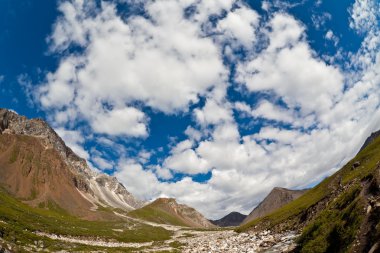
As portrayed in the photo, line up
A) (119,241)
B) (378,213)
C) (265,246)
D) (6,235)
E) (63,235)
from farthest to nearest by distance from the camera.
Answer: (119,241) < (63,235) < (6,235) < (265,246) < (378,213)

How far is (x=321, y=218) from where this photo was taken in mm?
25844

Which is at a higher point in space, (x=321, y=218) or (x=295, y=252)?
(x=321, y=218)

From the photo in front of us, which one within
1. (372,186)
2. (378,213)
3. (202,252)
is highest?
(372,186)

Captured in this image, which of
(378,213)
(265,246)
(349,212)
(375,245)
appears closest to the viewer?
(375,245)

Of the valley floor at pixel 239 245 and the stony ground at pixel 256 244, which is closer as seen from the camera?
the stony ground at pixel 256 244

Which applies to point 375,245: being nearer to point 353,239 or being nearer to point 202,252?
point 353,239

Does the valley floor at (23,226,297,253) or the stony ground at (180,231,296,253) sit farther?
the valley floor at (23,226,297,253)

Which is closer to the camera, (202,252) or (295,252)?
(295,252)

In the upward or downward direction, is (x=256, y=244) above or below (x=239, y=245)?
above

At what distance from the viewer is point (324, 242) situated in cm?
2214

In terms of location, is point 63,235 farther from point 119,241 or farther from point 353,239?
point 353,239

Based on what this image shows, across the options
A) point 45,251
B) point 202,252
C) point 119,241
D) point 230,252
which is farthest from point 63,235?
point 230,252

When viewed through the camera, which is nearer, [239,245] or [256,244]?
[256,244]

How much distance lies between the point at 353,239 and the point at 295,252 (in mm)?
7983
